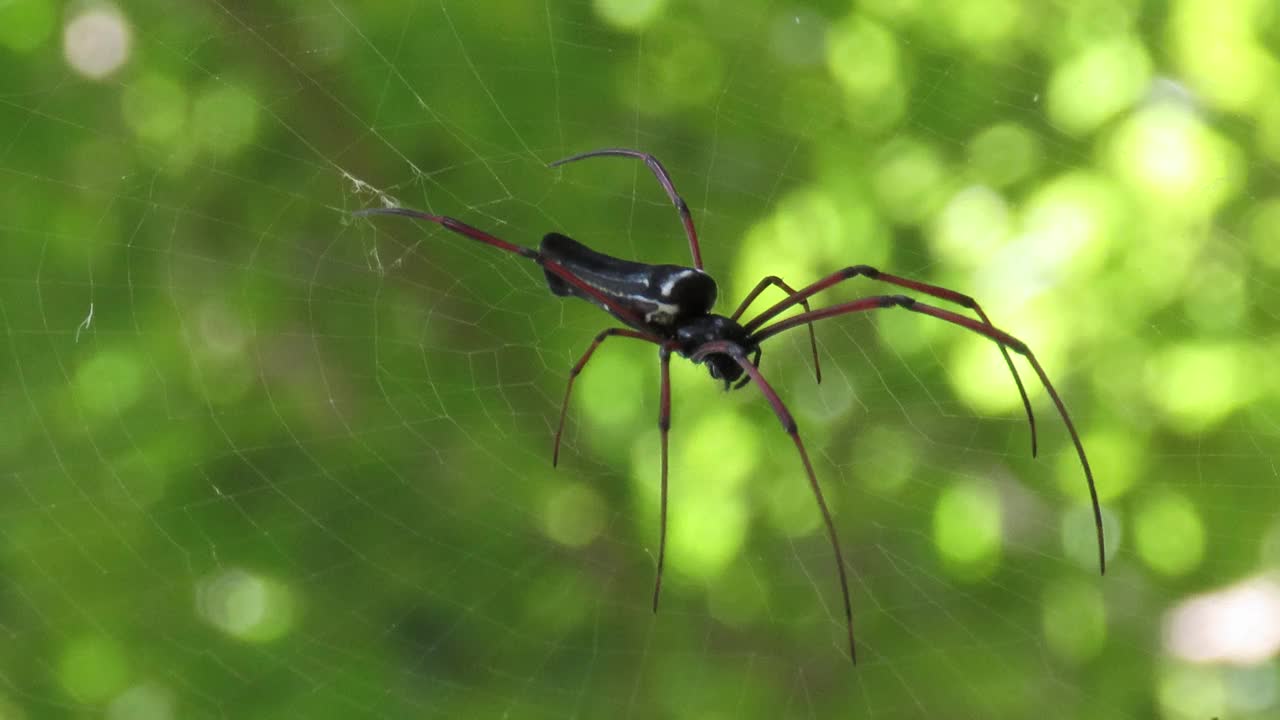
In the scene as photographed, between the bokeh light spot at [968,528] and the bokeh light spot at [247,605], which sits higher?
the bokeh light spot at [968,528]

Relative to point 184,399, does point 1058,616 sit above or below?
below

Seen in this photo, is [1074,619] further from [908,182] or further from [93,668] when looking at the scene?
[93,668]

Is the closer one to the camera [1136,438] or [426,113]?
[426,113]

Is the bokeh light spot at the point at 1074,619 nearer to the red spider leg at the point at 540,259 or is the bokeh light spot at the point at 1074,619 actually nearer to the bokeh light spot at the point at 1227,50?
the bokeh light spot at the point at 1227,50

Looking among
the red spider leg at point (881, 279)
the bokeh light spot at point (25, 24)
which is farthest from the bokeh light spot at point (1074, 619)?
the bokeh light spot at point (25, 24)

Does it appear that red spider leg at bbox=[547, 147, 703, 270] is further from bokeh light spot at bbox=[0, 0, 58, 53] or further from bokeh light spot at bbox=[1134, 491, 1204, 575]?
bokeh light spot at bbox=[1134, 491, 1204, 575]

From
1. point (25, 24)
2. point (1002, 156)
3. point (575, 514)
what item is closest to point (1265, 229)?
point (1002, 156)

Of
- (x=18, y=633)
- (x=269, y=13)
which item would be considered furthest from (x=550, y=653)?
(x=269, y=13)

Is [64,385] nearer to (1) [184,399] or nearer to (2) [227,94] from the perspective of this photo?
(1) [184,399]
